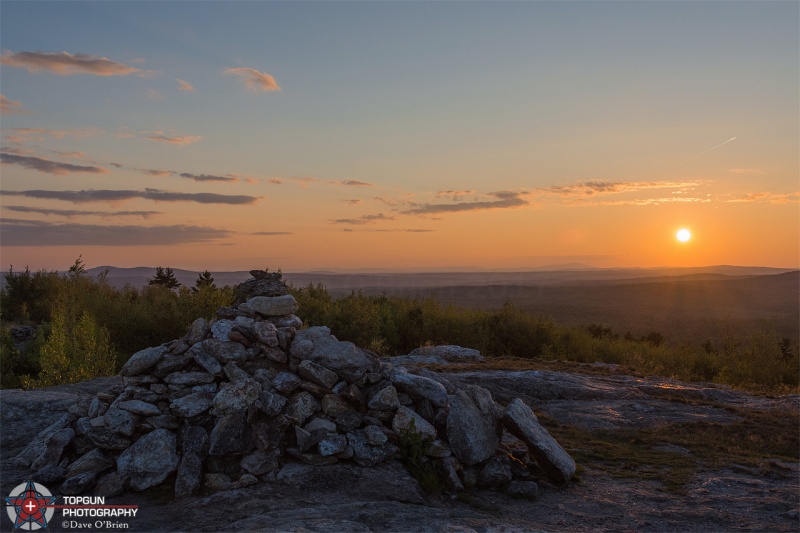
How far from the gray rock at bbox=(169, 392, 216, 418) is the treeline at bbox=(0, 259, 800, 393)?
30.0 feet

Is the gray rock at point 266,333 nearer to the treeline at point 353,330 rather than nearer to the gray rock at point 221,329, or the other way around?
the gray rock at point 221,329

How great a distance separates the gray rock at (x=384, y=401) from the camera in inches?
412

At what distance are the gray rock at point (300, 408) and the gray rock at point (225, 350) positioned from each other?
1.30 m

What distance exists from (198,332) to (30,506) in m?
3.78

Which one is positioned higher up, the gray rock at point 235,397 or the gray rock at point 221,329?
the gray rock at point 221,329

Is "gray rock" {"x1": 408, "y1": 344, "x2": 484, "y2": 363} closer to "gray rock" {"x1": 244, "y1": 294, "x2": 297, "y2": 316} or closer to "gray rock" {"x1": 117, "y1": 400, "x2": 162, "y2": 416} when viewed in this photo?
"gray rock" {"x1": 244, "y1": 294, "x2": 297, "y2": 316}

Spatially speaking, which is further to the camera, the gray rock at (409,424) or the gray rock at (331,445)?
the gray rock at (409,424)

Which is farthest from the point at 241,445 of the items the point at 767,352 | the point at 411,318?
the point at 767,352

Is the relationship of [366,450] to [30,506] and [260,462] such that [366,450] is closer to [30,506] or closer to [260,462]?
[260,462]

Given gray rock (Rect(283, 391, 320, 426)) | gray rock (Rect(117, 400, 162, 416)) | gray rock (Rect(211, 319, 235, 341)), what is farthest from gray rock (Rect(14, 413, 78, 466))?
gray rock (Rect(283, 391, 320, 426))

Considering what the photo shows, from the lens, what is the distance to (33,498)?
28.1 ft

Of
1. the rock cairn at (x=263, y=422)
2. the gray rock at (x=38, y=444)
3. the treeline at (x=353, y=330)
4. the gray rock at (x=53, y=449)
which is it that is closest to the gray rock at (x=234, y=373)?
the rock cairn at (x=263, y=422)

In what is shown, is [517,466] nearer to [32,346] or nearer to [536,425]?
[536,425]

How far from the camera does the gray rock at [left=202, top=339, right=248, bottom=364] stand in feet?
34.9
